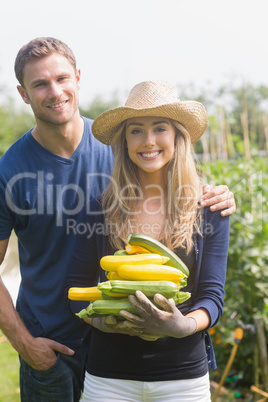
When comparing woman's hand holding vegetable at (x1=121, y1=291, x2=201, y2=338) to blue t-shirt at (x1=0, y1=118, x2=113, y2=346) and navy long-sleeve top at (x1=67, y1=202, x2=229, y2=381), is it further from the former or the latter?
blue t-shirt at (x1=0, y1=118, x2=113, y2=346)

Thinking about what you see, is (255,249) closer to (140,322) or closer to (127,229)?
(127,229)

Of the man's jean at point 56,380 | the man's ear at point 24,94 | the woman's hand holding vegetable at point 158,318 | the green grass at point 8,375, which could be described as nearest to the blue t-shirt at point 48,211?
the man's jean at point 56,380

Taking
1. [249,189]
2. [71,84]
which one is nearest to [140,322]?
[71,84]

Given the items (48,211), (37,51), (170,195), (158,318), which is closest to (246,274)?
(170,195)

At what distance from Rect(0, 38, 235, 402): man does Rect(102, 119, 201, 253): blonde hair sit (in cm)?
35

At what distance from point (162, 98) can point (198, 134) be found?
0.47m

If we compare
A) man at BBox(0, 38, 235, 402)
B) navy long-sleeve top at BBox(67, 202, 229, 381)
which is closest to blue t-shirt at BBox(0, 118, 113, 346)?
man at BBox(0, 38, 235, 402)

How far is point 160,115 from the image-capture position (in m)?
2.55

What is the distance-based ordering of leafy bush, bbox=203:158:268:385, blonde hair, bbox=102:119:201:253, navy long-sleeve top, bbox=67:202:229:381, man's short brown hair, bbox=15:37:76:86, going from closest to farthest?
navy long-sleeve top, bbox=67:202:229:381
blonde hair, bbox=102:119:201:253
man's short brown hair, bbox=15:37:76:86
leafy bush, bbox=203:158:268:385

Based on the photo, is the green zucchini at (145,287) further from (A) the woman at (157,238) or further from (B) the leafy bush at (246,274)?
(B) the leafy bush at (246,274)

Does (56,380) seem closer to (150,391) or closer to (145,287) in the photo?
(150,391)

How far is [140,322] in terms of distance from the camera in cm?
201

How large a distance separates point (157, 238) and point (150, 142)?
52 centimetres

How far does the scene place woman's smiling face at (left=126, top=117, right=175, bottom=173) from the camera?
2500mm
